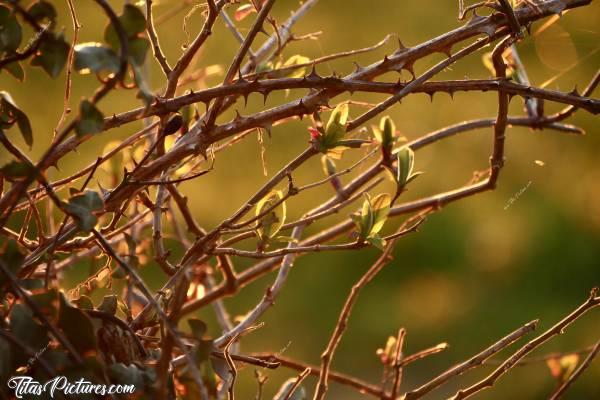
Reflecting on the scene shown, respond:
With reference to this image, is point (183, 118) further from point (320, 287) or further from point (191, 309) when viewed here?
point (320, 287)

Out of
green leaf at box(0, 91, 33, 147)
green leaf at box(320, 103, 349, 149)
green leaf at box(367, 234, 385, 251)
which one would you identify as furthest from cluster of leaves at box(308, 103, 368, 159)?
green leaf at box(0, 91, 33, 147)

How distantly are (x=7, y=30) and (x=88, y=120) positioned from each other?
0.15m

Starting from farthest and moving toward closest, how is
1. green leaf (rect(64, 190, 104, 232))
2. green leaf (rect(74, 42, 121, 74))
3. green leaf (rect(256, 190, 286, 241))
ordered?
green leaf (rect(256, 190, 286, 241)) < green leaf (rect(64, 190, 104, 232)) < green leaf (rect(74, 42, 121, 74))

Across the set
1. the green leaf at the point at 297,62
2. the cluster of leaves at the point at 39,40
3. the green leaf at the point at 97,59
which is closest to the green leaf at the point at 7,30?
the cluster of leaves at the point at 39,40

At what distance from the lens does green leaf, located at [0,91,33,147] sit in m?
0.97

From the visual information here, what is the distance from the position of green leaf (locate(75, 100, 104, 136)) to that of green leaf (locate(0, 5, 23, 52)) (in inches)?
5.3

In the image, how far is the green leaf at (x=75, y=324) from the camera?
847 mm

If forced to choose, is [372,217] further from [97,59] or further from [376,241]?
[97,59]

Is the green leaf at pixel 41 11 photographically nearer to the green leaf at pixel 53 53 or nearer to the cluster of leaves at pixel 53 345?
the green leaf at pixel 53 53

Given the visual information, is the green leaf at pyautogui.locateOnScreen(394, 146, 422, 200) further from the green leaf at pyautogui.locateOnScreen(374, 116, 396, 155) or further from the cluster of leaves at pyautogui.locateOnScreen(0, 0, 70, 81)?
the cluster of leaves at pyautogui.locateOnScreen(0, 0, 70, 81)

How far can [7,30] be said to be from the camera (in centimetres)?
86

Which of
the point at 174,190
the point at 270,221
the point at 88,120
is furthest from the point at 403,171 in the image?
the point at 88,120

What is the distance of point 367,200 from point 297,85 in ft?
0.55

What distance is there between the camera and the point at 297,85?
3.43 feet
